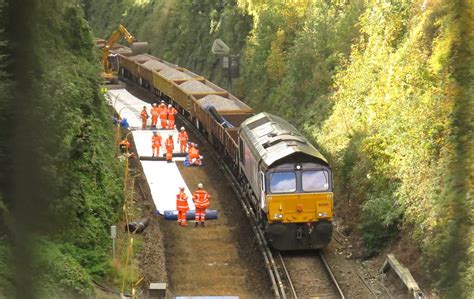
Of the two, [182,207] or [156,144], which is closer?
[182,207]

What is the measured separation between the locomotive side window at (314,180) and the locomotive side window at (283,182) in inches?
8.9

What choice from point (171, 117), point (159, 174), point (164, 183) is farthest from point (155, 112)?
point (164, 183)

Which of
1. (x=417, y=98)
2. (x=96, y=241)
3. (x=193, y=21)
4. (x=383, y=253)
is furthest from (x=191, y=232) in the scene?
(x=193, y=21)

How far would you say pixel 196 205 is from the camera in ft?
53.0

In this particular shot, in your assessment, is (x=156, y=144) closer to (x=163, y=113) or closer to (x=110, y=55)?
(x=163, y=113)

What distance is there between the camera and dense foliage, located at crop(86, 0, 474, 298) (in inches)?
85.0

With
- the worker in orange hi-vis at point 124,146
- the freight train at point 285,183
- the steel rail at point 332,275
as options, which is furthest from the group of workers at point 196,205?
the worker in orange hi-vis at point 124,146

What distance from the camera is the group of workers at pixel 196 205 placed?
16.0 meters

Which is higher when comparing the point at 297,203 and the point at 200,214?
the point at 297,203

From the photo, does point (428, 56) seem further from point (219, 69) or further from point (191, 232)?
point (219, 69)

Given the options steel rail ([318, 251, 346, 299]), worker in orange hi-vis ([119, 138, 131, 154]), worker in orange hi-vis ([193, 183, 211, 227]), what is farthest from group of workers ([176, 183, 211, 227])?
worker in orange hi-vis ([119, 138, 131, 154])

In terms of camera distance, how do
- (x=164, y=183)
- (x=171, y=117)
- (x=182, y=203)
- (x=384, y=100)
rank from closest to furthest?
(x=182, y=203)
(x=384, y=100)
(x=164, y=183)
(x=171, y=117)

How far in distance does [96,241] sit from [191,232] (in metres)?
3.57

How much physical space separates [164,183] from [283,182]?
7.06 meters
